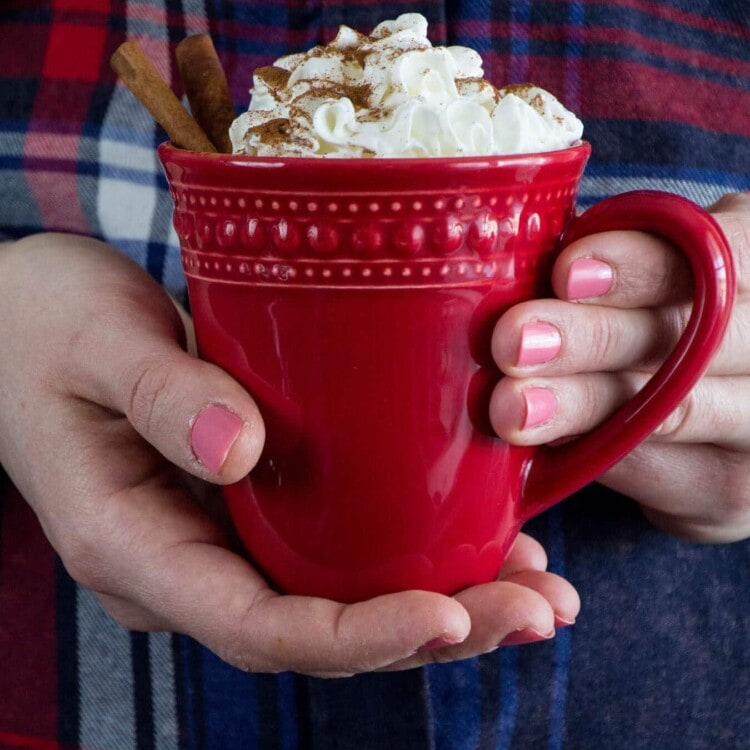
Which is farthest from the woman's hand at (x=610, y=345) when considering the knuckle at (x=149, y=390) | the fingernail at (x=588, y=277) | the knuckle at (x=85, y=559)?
the knuckle at (x=85, y=559)

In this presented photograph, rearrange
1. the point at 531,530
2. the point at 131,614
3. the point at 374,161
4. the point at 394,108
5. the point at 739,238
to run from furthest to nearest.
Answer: the point at 531,530
the point at 131,614
the point at 739,238
the point at 394,108
the point at 374,161

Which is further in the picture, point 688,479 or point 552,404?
point 688,479

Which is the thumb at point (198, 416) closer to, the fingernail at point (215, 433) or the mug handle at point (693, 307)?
the fingernail at point (215, 433)

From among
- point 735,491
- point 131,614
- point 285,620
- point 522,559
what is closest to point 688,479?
point 735,491

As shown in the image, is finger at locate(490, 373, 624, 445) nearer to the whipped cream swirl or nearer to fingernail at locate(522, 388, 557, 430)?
fingernail at locate(522, 388, 557, 430)

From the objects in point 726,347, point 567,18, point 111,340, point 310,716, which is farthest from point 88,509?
point 567,18

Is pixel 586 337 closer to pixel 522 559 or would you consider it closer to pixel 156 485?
pixel 522 559
